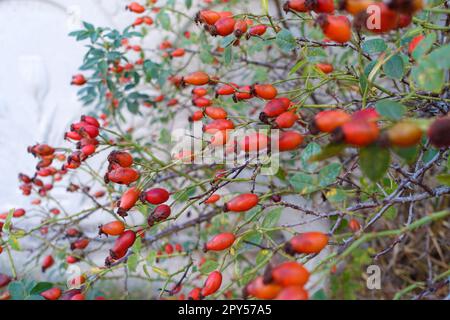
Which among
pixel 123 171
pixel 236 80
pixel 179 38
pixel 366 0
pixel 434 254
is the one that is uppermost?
pixel 179 38

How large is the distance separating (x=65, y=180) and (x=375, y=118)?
1.69 metres

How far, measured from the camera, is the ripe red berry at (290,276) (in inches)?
14.1

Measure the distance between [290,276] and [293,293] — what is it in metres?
0.01

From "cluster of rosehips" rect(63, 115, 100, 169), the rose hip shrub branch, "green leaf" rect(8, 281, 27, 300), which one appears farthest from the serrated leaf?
"green leaf" rect(8, 281, 27, 300)

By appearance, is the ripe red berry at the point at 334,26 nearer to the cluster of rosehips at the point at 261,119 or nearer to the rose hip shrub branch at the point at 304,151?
the rose hip shrub branch at the point at 304,151

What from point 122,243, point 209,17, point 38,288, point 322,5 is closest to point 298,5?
point 322,5

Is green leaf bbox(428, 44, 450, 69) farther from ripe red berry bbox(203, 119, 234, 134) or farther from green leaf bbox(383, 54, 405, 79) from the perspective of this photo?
ripe red berry bbox(203, 119, 234, 134)

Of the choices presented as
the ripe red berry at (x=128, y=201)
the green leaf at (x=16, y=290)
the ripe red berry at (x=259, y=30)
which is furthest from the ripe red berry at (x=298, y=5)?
the green leaf at (x=16, y=290)

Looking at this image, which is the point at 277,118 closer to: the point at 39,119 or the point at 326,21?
the point at 326,21

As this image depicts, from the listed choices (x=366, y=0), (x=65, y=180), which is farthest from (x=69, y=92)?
(x=366, y=0)

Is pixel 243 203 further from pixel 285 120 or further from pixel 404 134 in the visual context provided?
pixel 404 134

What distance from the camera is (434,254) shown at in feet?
4.97

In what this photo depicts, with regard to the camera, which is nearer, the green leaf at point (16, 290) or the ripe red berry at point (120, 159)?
the ripe red berry at point (120, 159)

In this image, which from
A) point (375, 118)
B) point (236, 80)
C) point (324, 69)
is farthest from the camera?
point (236, 80)
